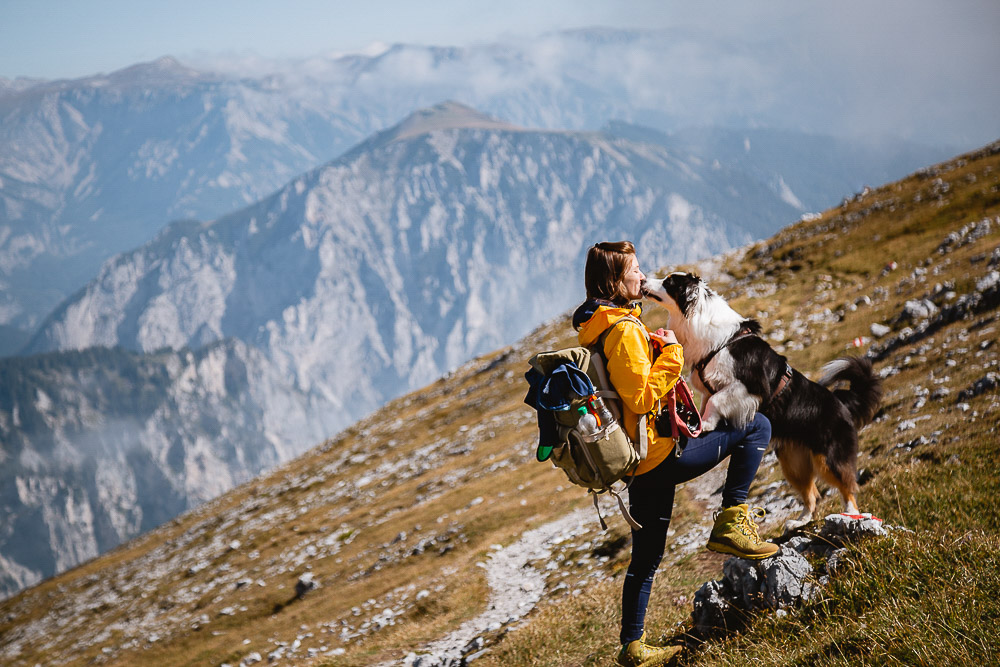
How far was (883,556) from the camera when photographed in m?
4.43

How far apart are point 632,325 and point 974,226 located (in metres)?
29.2

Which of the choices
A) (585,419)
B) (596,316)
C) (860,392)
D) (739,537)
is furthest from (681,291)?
(860,392)

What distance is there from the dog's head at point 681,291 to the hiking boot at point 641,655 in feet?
9.67

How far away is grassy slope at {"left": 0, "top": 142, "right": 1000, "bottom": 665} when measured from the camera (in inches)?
166

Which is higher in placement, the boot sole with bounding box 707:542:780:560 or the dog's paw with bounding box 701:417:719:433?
the dog's paw with bounding box 701:417:719:433

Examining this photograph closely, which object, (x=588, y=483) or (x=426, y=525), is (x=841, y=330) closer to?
(x=426, y=525)

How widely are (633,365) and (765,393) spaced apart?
2.02 metres

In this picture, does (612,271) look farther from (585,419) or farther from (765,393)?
(765,393)

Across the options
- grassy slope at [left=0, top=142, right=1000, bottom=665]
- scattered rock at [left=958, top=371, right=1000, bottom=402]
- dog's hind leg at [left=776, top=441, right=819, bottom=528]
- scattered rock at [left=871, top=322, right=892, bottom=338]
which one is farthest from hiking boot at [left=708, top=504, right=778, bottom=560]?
scattered rock at [left=871, top=322, right=892, bottom=338]

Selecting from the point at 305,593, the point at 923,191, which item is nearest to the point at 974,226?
the point at 923,191

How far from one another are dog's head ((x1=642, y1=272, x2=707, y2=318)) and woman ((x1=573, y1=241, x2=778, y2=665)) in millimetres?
935

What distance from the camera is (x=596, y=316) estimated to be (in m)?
4.35

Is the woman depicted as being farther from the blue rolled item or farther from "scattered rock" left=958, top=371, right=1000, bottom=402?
"scattered rock" left=958, top=371, right=1000, bottom=402

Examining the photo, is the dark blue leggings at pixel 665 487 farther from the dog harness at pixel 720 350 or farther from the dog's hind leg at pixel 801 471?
the dog's hind leg at pixel 801 471
